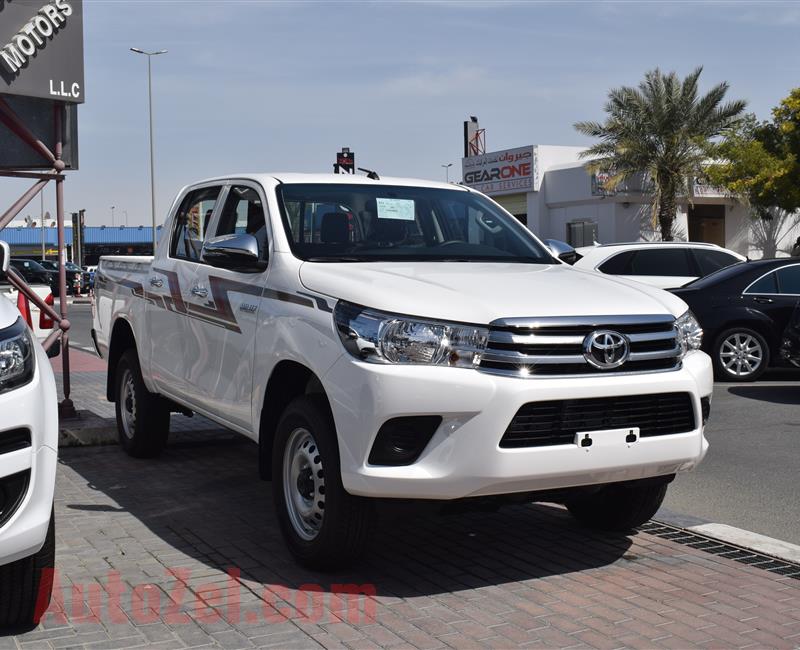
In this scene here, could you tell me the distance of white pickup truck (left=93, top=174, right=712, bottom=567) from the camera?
4.38 m

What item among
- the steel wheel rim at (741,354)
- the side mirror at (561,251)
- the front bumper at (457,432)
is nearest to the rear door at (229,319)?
the front bumper at (457,432)

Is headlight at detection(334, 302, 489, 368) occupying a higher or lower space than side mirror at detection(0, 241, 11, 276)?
lower

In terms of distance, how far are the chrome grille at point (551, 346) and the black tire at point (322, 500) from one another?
798mm

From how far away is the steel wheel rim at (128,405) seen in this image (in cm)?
782

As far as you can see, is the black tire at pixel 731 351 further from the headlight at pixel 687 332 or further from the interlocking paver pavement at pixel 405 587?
the headlight at pixel 687 332

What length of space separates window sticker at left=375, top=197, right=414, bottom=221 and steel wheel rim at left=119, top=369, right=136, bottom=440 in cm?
277

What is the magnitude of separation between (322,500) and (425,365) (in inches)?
34.9

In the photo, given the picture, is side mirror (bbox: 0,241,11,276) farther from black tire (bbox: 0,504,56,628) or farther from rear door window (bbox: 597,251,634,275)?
rear door window (bbox: 597,251,634,275)

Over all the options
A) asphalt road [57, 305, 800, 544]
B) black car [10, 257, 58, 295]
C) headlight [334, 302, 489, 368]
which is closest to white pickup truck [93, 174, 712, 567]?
headlight [334, 302, 489, 368]

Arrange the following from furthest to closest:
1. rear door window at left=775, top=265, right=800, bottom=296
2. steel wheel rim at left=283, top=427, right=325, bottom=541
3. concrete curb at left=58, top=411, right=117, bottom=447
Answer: rear door window at left=775, top=265, right=800, bottom=296 < concrete curb at left=58, top=411, right=117, bottom=447 < steel wheel rim at left=283, top=427, right=325, bottom=541

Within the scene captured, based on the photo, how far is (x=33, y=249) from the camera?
4274 inches

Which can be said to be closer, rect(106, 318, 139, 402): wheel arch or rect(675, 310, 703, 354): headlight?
rect(675, 310, 703, 354): headlight

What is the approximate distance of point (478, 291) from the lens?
4.70 meters

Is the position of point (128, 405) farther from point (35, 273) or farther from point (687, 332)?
point (35, 273)
